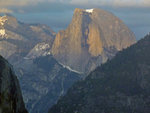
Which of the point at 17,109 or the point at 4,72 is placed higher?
the point at 4,72

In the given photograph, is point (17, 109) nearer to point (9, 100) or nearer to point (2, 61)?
point (9, 100)

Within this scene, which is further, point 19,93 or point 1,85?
point 19,93

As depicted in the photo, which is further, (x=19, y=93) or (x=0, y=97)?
(x=19, y=93)

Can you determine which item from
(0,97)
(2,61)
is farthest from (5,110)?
(2,61)

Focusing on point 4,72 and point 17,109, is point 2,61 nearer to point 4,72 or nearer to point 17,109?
point 4,72

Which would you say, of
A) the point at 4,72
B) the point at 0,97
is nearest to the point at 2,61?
the point at 4,72
